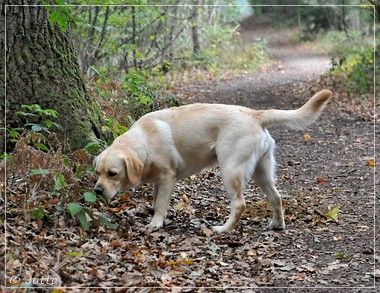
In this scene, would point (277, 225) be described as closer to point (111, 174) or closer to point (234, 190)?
point (234, 190)

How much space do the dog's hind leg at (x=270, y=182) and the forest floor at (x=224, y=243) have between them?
12 centimetres

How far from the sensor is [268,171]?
5.65 meters

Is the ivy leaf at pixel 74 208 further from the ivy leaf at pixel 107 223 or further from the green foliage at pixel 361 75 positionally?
the green foliage at pixel 361 75

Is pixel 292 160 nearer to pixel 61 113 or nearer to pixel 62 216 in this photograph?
pixel 61 113

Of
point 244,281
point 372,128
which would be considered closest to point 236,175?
point 244,281

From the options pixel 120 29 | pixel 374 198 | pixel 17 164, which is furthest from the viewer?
pixel 120 29

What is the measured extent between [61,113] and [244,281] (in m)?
2.99

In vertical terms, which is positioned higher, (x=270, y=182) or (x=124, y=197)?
(x=270, y=182)

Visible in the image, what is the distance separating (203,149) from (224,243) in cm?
94

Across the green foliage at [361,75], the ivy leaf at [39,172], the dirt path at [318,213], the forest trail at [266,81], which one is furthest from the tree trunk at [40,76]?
the green foliage at [361,75]

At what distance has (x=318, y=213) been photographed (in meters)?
6.10

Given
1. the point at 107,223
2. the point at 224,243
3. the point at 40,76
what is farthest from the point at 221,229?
the point at 40,76

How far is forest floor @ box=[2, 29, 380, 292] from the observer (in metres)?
4.15

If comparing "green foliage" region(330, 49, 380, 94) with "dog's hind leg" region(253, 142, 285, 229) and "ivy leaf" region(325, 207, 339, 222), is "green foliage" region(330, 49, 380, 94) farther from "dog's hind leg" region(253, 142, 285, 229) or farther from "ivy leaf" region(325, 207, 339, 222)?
"dog's hind leg" region(253, 142, 285, 229)
